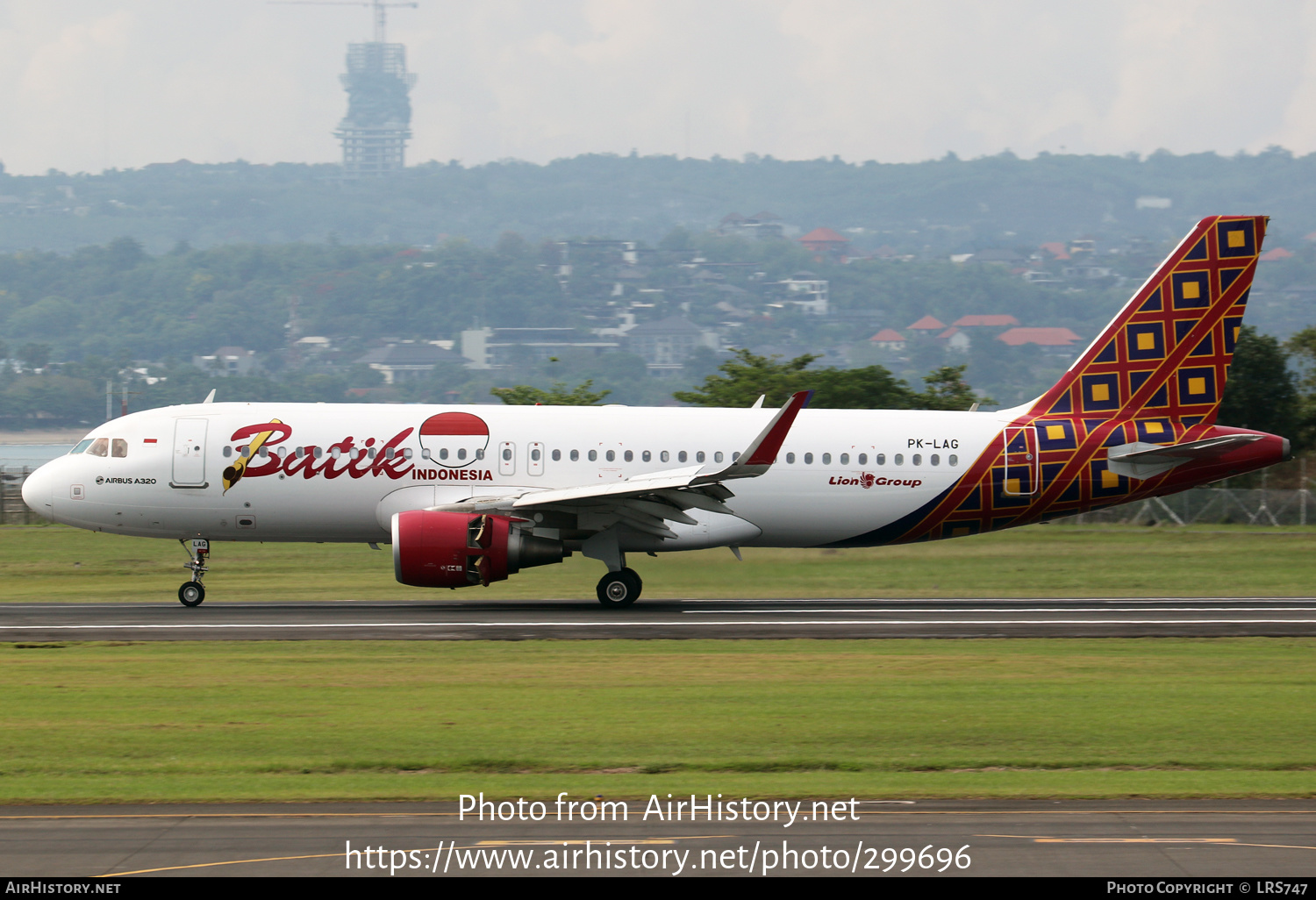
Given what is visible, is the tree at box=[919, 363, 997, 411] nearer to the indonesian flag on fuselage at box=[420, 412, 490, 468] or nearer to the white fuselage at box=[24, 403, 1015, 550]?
the white fuselage at box=[24, 403, 1015, 550]

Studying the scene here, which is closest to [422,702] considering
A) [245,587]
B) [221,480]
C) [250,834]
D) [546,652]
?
[546,652]

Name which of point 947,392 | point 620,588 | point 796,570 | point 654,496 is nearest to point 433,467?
point 620,588

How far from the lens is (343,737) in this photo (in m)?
15.5

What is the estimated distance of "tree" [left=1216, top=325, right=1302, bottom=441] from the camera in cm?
5634

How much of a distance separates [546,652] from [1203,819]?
39.0 feet

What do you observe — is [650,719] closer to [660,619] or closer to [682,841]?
[682,841]

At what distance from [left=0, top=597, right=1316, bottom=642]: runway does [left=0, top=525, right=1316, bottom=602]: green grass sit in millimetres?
815

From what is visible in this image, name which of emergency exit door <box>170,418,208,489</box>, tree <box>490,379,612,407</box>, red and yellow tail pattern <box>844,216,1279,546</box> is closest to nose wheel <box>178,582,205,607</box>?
emergency exit door <box>170,418,208,489</box>

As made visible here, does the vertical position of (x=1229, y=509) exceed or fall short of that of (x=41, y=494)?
it falls short

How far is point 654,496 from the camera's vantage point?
89.4 ft

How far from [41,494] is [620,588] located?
11877mm

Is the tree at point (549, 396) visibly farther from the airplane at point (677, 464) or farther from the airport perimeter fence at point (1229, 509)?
the airplane at point (677, 464)

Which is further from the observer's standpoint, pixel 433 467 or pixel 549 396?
pixel 549 396

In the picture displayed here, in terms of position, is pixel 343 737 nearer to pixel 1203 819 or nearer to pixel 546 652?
pixel 546 652
